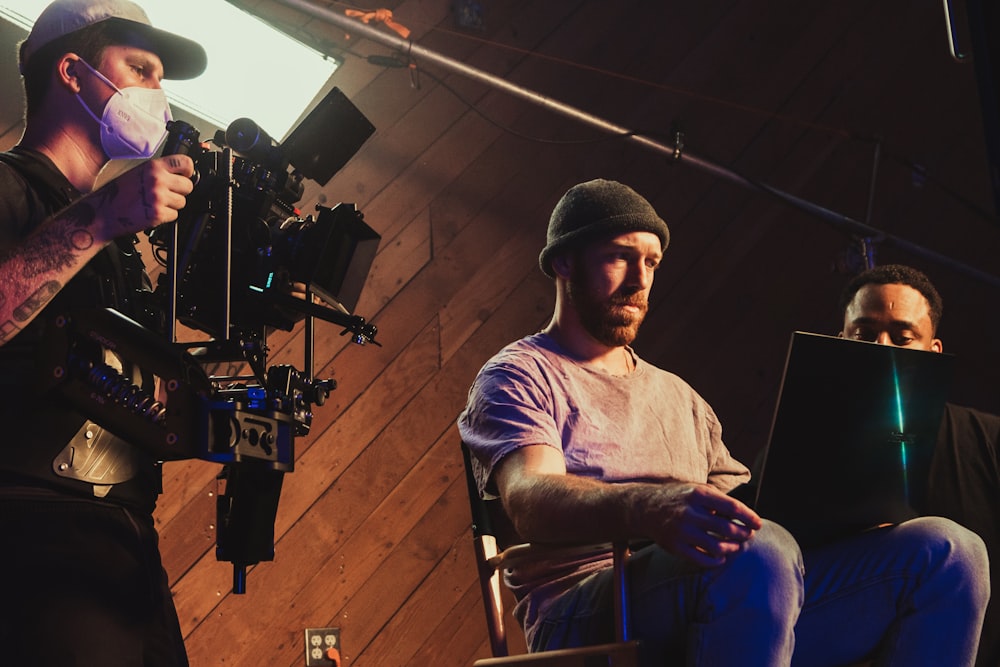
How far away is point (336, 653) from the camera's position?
249 cm

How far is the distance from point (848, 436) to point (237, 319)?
104cm

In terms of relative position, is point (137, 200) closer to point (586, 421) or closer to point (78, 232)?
point (78, 232)

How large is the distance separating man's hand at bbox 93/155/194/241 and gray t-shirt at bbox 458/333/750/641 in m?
0.64

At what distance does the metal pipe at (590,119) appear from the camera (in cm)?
262

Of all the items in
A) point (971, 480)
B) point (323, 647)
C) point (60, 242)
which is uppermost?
point (971, 480)

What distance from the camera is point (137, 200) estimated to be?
4.50ft

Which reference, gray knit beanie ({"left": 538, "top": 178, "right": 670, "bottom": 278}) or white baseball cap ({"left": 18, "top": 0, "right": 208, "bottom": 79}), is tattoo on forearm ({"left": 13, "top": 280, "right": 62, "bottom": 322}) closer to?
white baseball cap ({"left": 18, "top": 0, "right": 208, "bottom": 79})

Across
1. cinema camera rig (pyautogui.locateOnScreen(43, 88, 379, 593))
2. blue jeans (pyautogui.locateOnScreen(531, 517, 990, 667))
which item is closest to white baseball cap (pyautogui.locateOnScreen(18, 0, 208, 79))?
cinema camera rig (pyautogui.locateOnScreen(43, 88, 379, 593))

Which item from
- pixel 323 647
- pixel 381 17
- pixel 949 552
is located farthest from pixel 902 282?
pixel 323 647

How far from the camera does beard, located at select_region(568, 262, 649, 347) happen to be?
6.25 feet

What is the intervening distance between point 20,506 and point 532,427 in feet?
2.54

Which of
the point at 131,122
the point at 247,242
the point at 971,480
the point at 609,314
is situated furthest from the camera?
the point at 971,480

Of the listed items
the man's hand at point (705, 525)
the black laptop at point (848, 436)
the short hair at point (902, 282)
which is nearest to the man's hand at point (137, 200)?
the man's hand at point (705, 525)

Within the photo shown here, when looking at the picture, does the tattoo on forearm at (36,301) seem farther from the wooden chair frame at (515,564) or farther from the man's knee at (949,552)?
the man's knee at (949,552)
